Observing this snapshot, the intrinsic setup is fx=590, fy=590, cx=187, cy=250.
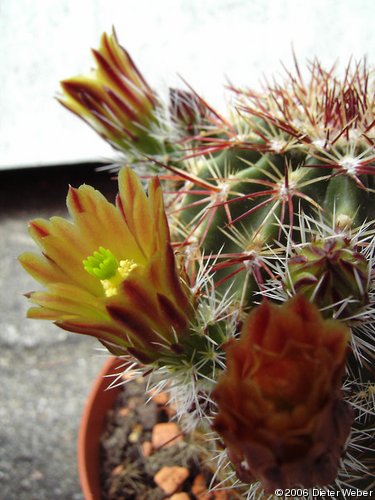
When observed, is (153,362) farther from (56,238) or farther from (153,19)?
(153,19)

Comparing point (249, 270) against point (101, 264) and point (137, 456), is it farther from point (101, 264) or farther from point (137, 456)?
point (137, 456)

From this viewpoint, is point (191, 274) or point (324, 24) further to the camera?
point (324, 24)

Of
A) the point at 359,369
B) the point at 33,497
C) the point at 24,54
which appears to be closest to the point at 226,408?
the point at 359,369

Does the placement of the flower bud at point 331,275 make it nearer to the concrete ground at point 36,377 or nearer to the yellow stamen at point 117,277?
the yellow stamen at point 117,277

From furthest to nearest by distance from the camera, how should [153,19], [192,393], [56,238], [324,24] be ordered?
[153,19], [324,24], [192,393], [56,238]

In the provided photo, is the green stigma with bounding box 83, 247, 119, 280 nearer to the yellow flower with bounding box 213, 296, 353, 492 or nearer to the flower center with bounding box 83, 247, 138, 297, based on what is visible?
the flower center with bounding box 83, 247, 138, 297

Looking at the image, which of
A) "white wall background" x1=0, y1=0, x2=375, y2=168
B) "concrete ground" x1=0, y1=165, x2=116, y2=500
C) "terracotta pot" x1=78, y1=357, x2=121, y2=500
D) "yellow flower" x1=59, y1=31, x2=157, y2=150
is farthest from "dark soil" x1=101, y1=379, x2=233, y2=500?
"white wall background" x1=0, y1=0, x2=375, y2=168
